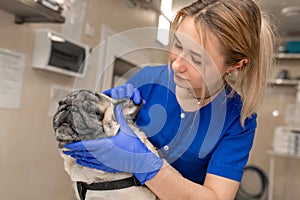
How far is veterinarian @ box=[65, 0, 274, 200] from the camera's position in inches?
25.1

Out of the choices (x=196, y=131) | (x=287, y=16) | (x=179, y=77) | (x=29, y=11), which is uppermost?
(x=287, y=16)

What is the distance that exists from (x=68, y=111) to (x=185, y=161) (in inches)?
13.0

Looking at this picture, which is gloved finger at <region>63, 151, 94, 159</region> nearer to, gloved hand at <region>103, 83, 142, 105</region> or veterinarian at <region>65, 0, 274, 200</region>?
veterinarian at <region>65, 0, 274, 200</region>

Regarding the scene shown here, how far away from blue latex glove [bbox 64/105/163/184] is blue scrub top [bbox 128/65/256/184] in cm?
9

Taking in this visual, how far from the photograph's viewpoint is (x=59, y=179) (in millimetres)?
1301

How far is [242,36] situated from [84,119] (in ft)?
1.26

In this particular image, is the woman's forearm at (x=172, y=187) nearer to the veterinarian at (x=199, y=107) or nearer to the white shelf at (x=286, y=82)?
the veterinarian at (x=199, y=107)

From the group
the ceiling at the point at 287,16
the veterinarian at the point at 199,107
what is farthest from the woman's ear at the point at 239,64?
the ceiling at the point at 287,16

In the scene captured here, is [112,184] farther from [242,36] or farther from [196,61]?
[242,36]

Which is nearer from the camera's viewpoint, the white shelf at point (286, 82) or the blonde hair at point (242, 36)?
the blonde hair at point (242, 36)

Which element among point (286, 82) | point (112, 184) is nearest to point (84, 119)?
point (112, 184)

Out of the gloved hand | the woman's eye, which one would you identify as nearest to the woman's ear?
the woman's eye

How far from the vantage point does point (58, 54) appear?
3.98 ft

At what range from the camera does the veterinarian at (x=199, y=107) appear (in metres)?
0.64
